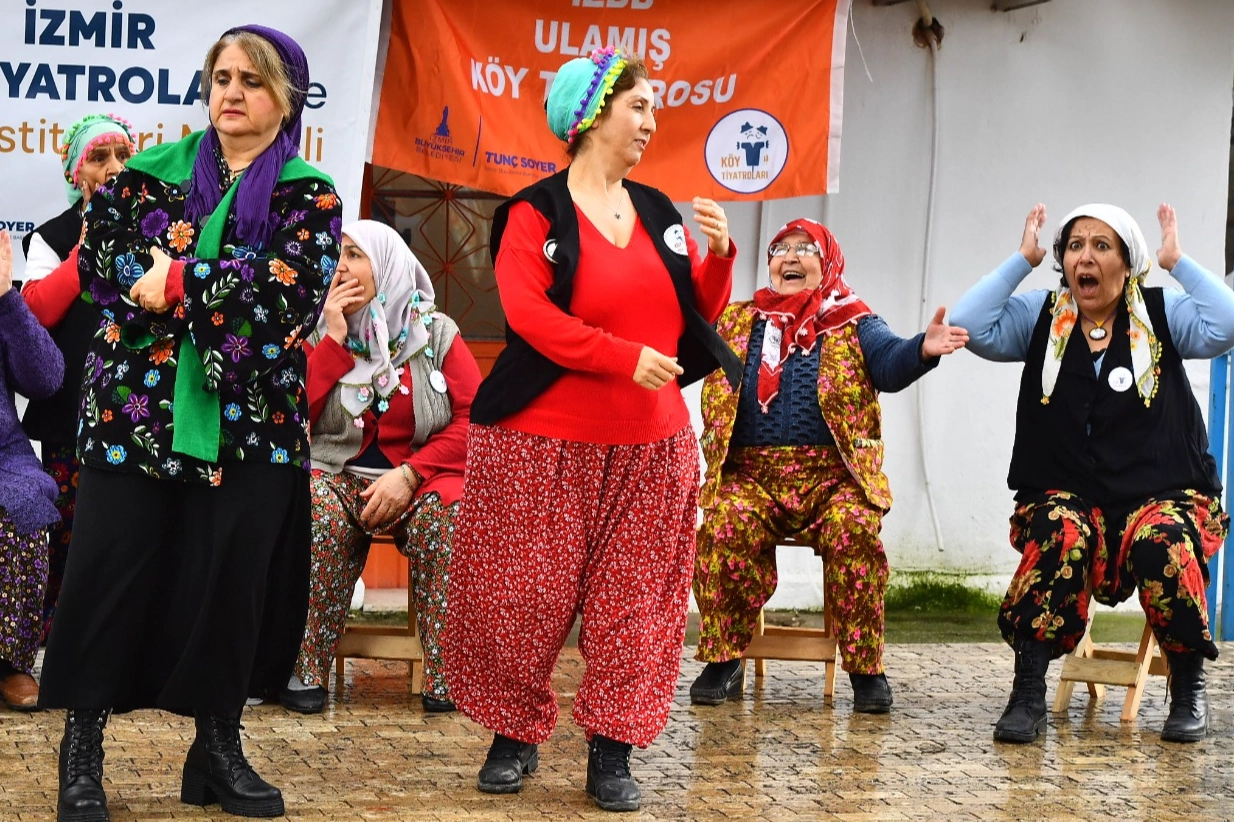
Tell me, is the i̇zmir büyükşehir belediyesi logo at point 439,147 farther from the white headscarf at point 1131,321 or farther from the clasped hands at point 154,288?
the clasped hands at point 154,288

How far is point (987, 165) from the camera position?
779cm

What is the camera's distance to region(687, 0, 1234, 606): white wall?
25.2ft

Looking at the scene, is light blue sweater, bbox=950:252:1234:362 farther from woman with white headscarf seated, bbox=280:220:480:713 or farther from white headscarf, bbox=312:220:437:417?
white headscarf, bbox=312:220:437:417

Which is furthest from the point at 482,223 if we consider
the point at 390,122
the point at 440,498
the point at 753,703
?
Result: the point at 753,703

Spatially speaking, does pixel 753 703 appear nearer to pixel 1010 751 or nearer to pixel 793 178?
pixel 1010 751

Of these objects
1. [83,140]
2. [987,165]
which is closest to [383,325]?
[83,140]

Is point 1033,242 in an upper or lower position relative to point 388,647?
upper

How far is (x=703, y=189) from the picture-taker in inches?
278

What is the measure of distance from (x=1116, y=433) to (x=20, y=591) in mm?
3622

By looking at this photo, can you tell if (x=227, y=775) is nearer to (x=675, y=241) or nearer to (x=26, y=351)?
(x=675, y=241)

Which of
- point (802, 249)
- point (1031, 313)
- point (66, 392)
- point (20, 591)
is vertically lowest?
point (20, 591)

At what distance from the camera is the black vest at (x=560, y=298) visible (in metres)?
4.13

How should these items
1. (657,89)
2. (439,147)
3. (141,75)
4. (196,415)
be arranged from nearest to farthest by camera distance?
(196,415) → (141,75) → (439,147) → (657,89)

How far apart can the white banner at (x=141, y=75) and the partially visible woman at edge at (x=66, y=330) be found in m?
0.74
